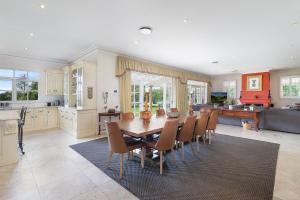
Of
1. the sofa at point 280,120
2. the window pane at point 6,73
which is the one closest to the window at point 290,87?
the sofa at point 280,120

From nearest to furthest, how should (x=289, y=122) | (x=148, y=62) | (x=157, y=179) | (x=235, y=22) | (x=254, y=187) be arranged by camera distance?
1. (x=254, y=187)
2. (x=157, y=179)
3. (x=235, y=22)
4. (x=289, y=122)
5. (x=148, y=62)

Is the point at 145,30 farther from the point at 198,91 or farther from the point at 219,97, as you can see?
the point at 219,97

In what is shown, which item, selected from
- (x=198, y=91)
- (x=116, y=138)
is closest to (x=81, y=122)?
(x=116, y=138)

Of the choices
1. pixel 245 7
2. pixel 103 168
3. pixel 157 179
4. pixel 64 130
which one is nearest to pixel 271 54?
pixel 245 7

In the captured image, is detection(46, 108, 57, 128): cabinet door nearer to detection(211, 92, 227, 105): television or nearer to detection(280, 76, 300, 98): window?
detection(211, 92, 227, 105): television

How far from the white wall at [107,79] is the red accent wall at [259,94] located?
767cm

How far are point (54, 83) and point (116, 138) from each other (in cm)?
476

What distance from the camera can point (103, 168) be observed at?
8.91ft

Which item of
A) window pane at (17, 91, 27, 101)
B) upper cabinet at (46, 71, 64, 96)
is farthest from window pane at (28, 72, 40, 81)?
window pane at (17, 91, 27, 101)

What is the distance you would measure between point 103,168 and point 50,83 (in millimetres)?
4587

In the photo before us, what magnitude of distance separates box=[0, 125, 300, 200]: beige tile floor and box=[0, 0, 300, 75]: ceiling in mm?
2708

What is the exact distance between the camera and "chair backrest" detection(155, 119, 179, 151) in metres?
2.57

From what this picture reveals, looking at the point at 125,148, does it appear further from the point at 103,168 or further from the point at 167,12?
the point at 167,12

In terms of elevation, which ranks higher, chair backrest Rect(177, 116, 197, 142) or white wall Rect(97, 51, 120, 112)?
white wall Rect(97, 51, 120, 112)
